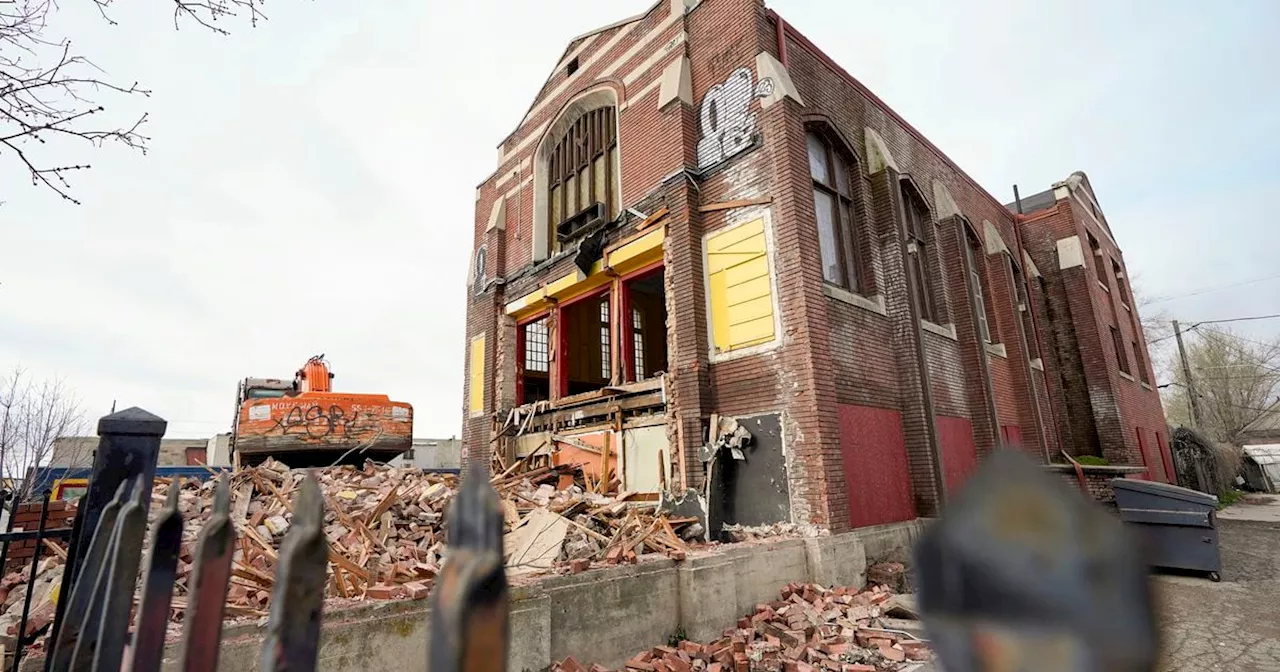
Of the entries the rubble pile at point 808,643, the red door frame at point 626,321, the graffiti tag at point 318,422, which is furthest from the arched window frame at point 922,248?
the graffiti tag at point 318,422

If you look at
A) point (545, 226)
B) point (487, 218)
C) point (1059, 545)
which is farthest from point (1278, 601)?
point (487, 218)

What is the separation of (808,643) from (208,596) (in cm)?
568

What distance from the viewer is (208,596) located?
1370 millimetres

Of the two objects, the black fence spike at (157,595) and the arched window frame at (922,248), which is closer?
the black fence spike at (157,595)

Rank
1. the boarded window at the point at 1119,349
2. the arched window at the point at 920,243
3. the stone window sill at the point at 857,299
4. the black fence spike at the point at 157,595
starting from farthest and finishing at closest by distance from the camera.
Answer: the boarded window at the point at 1119,349 → the arched window at the point at 920,243 → the stone window sill at the point at 857,299 → the black fence spike at the point at 157,595

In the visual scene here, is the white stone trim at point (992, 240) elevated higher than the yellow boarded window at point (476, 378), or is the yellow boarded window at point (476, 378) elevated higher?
the white stone trim at point (992, 240)

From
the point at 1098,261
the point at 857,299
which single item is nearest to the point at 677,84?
the point at 857,299

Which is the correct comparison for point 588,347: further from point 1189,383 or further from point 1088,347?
point 1189,383

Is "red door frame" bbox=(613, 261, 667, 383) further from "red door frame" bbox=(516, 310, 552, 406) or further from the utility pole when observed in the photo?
the utility pole

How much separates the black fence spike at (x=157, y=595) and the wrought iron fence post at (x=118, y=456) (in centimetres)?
116

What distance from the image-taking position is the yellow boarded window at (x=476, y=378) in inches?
580

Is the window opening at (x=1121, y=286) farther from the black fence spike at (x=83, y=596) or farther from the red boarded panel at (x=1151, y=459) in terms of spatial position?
the black fence spike at (x=83, y=596)

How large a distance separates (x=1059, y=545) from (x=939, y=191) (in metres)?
15.9

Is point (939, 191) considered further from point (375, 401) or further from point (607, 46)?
point (375, 401)
